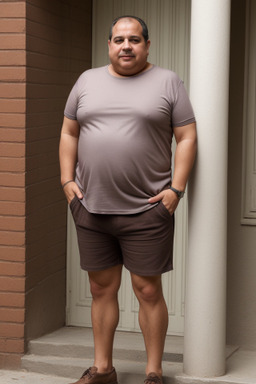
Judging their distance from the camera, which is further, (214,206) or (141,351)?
(141,351)

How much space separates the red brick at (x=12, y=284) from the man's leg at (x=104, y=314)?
0.70 metres

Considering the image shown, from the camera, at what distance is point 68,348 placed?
5.87 m

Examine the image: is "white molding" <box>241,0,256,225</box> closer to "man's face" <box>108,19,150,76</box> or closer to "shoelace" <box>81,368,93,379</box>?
"man's face" <box>108,19,150,76</box>

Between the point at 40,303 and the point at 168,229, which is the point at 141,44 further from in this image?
the point at 40,303

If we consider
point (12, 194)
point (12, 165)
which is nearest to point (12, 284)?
point (12, 194)

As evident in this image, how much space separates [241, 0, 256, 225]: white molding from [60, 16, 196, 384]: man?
3.20 ft

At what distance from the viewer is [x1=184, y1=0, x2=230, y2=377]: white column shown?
200 inches

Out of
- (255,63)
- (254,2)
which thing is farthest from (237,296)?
(254,2)

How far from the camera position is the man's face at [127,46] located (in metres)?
4.84

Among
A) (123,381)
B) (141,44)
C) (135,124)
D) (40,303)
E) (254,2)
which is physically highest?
(254,2)

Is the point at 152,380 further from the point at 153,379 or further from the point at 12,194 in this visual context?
the point at 12,194

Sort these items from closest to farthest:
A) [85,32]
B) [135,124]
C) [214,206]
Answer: [135,124], [214,206], [85,32]

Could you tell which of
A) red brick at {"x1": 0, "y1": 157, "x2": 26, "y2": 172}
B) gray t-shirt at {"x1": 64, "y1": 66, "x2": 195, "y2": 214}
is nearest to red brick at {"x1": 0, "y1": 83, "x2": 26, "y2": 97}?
red brick at {"x1": 0, "y1": 157, "x2": 26, "y2": 172}

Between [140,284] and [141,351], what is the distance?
3.00ft
